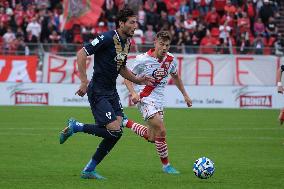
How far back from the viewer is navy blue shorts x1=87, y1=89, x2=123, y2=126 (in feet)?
37.6

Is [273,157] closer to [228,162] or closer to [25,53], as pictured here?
[228,162]

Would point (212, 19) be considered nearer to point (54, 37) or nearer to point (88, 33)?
point (88, 33)

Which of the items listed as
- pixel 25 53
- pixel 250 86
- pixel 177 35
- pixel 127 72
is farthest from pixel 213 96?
pixel 127 72

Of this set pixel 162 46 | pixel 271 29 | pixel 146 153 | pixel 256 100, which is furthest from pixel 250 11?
pixel 162 46

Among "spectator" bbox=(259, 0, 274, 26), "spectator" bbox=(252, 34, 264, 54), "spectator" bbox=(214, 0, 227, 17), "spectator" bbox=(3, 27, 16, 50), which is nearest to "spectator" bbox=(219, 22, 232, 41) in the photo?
"spectator" bbox=(252, 34, 264, 54)

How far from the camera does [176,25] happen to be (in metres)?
34.3

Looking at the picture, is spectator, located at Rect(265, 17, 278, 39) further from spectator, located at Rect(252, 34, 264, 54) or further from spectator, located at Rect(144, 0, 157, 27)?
spectator, located at Rect(144, 0, 157, 27)

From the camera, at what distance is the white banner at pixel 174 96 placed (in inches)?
1132

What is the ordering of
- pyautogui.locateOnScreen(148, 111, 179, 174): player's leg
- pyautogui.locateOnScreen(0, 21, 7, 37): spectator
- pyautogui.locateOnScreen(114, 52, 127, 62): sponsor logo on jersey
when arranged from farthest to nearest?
pyautogui.locateOnScreen(0, 21, 7, 37): spectator
pyautogui.locateOnScreen(148, 111, 179, 174): player's leg
pyautogui.locateOnScreen(114, 52, 127, 62): sponsor logo on jersey

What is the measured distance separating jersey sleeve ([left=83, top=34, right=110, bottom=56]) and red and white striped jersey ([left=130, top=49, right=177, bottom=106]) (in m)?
2.17

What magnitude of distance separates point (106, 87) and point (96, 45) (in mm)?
686

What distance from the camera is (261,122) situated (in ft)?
79.0

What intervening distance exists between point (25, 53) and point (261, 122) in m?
10.3

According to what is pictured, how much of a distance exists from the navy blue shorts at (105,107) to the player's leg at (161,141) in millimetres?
1396
